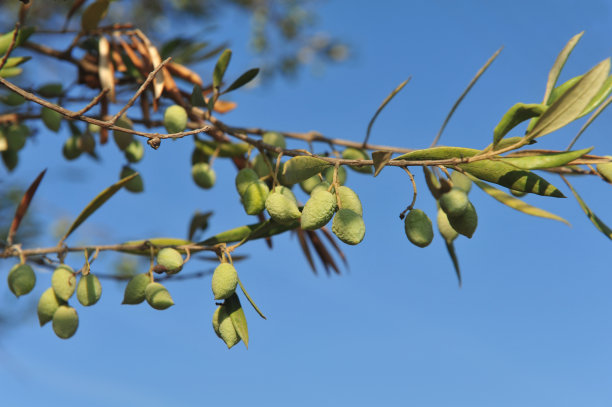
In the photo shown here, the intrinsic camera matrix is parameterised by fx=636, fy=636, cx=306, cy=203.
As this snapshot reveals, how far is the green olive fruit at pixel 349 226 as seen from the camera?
93 centimetres

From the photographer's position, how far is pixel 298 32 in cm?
485

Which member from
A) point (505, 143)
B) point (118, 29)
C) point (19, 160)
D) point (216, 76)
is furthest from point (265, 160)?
point (19, 160)

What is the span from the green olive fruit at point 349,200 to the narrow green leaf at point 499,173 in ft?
0.30

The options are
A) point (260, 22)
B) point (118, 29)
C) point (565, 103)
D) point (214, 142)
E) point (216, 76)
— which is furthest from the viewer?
point (260, 22)

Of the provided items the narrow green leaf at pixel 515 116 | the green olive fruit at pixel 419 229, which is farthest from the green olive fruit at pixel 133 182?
the narrow green leaf at pixel 515 116

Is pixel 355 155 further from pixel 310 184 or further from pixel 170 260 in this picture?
pixel 170 260

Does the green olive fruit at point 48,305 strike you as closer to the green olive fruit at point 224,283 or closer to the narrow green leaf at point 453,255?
the green olive fruit at point 224,283

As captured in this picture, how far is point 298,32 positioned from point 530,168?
163 inches

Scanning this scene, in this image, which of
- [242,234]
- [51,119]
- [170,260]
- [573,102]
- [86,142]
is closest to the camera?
[573,102]

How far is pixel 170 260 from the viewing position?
1205mm

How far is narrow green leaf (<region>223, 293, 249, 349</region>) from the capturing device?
3.59 feet

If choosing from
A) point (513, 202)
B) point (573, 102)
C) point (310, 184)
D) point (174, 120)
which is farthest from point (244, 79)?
point (573, 102)

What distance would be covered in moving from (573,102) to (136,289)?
0.84 metres

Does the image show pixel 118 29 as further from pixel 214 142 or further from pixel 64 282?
pixel 64 282
